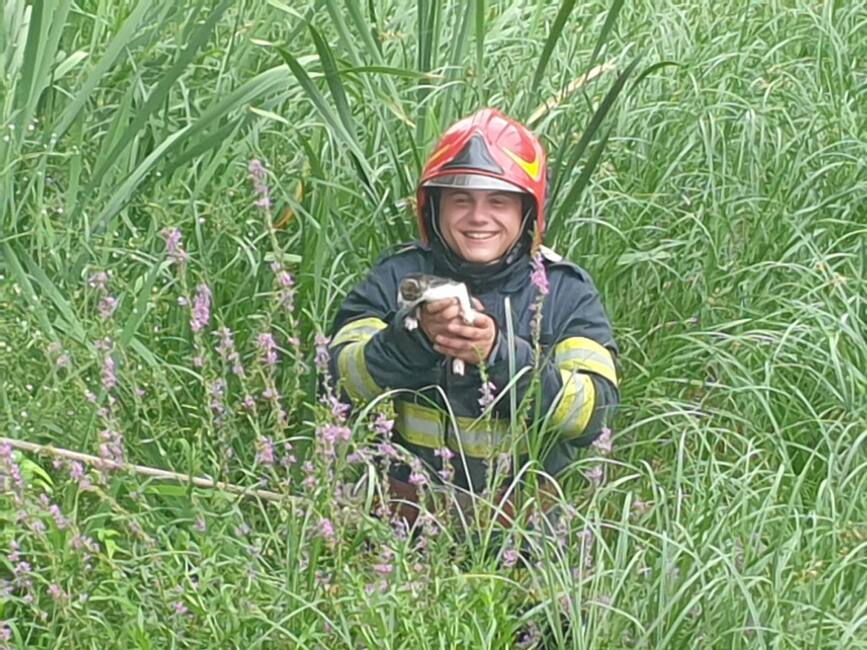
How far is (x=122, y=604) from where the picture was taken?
254cm

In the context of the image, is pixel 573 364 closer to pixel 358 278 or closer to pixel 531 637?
pixel 531 637

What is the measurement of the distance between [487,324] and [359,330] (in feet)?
1.14

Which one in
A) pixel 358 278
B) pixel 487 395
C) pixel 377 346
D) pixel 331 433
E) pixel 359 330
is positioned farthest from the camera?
pixel 358 278

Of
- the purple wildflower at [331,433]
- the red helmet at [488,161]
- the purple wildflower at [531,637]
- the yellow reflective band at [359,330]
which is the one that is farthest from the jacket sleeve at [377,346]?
the purple wildflower at [531,637]

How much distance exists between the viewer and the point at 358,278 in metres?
3.57

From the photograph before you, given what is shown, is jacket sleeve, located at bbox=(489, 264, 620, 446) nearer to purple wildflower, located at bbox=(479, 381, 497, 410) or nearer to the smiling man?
the smiling man

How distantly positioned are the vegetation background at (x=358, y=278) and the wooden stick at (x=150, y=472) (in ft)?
0.09

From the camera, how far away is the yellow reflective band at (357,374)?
3.02m

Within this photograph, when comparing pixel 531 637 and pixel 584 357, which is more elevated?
pixel 584 357

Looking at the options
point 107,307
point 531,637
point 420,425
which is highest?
point 107,307

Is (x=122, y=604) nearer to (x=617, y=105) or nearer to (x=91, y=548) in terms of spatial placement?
(x=91, y=548)

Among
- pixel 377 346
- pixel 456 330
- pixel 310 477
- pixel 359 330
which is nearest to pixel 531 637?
pixel 310 477

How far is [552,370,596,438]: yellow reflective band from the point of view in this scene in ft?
9.60

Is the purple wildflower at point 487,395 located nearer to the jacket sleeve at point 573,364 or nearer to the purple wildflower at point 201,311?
the jacket sleeve at point 573,364
